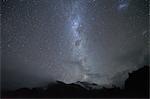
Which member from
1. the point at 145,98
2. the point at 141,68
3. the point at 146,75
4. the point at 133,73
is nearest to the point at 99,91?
the point at 145,98

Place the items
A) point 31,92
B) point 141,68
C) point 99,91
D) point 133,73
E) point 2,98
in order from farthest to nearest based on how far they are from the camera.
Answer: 1. point 133,73
2. point 141,68
3. point 31,92
4. point 99,91
5. point 2,98

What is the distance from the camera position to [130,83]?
2438 centimetres

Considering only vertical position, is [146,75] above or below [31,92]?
above

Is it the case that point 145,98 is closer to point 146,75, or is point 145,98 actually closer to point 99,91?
point 99,91

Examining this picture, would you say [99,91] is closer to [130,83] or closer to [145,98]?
[145,98]

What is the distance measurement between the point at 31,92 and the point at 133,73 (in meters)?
17.0

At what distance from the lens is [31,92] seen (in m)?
13.0

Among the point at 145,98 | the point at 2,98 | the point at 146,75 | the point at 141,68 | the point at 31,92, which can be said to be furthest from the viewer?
the point at 141,68

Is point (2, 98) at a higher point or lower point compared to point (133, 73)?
lower

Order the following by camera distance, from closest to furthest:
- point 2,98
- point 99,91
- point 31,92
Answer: point 2,98 → point 99,91 → point 31,92

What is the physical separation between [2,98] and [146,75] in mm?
17781

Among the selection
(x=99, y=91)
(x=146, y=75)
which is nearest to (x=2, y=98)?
(x=99, y=91)

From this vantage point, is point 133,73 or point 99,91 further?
point 133,73

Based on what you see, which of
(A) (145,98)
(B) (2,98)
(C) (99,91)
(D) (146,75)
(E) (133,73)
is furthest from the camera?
(E) (133,73)
